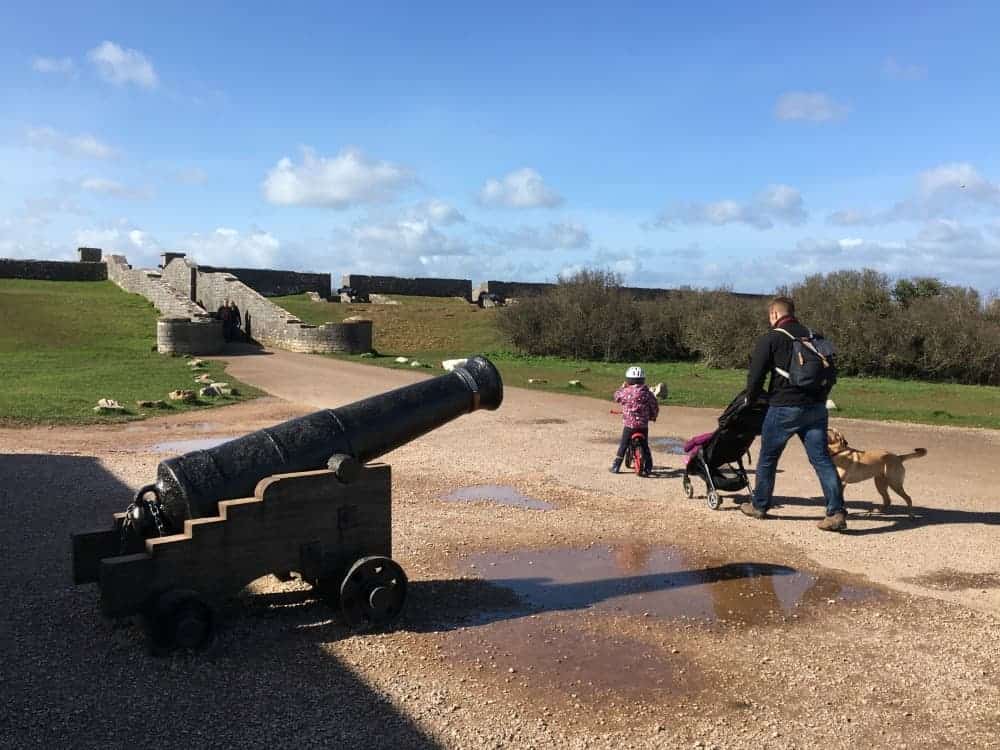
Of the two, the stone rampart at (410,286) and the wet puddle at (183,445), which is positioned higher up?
the stone rampart at (410,286)

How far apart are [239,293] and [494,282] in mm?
18105

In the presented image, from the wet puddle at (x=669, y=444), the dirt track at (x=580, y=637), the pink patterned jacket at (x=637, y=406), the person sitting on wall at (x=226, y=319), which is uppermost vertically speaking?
the person sitting on wall at (x=226, y=319)

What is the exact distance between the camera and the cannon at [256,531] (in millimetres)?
4527

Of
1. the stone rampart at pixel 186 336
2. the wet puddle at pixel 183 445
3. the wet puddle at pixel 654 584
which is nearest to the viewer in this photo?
the wet puddle at pixel 654 584

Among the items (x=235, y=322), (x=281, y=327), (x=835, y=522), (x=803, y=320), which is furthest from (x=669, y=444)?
(x=235, y=322)

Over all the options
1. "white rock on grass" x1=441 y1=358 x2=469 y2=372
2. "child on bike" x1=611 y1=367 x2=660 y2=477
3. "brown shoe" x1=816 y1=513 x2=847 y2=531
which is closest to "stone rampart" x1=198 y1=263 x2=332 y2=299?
"white rock on grass" x1=441 y1=358 x2=469 y2=372

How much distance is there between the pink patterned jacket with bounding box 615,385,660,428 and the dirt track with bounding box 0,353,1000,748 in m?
0.80

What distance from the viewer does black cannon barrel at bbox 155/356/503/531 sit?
4793mm

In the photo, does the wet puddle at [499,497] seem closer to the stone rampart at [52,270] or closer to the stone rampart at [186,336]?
the stone rampart at [186,336]

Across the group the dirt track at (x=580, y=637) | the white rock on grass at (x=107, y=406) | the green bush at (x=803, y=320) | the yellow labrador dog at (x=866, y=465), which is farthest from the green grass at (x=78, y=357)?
the green bush at (x=803, y=320)

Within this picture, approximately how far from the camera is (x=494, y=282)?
153 ft

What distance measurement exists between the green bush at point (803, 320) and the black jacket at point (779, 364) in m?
18.4

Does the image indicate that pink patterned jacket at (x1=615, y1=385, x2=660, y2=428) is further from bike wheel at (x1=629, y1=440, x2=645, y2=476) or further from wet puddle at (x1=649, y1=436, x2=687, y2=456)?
wet puddle at (x1=649, y1=436, x2=687, y2=456)

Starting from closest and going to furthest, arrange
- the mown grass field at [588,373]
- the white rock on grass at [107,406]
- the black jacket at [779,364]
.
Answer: the black jacket at [779,364] < the white rock on grass at [107,406] < the mown grass field at [588,373]
